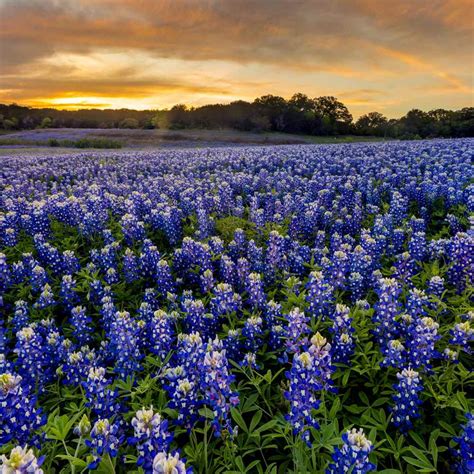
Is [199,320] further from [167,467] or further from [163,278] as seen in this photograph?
[167,467]

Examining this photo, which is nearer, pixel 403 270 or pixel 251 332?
pixel 251 332

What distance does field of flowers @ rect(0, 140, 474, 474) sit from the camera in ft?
8.61

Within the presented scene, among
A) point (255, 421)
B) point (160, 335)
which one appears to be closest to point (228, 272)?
point (160, 335)

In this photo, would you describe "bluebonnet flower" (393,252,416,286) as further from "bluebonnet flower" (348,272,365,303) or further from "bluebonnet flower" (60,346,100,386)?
"bluebonnet flower" (60,346,100,386)

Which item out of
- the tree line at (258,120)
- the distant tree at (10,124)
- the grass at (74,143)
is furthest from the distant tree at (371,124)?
the distant tree at (10,124)

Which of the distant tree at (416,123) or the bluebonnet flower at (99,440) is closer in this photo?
the bluebonnet flower at (99,440)

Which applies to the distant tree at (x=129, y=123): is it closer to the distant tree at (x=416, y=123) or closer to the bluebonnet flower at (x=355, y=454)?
the distant tree at (x=416, y=123)

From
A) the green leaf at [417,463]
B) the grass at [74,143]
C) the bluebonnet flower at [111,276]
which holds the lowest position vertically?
the green leaf at [417,463]

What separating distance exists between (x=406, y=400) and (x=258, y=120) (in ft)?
185

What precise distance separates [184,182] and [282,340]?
7.98 m

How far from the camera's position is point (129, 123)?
201 feet

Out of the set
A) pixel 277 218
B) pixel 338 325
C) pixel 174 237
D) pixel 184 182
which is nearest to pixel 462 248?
pixel 338 325

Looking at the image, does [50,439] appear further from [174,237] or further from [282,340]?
[174,237]

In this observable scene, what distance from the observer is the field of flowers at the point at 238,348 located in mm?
2623
